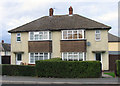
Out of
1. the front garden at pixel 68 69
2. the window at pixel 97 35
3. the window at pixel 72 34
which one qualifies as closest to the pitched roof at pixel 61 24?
the window at pixel 72 34

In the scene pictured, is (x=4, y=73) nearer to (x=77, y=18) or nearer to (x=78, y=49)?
(x=78, y=49)

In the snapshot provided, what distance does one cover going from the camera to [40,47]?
776 inches

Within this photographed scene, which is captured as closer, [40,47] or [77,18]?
[40,47]

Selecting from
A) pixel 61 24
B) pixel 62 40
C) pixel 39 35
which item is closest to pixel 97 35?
pixel 62 40

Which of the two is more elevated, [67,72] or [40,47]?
[40,47]

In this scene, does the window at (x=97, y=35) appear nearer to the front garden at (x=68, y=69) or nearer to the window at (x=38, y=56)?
the window at (x=38, y=56)

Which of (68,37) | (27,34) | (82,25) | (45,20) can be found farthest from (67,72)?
(45,20)

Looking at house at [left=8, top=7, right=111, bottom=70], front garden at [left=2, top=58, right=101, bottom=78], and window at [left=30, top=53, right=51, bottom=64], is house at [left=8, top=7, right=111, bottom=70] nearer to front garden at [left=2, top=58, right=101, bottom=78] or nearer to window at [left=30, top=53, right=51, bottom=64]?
window at [left=30, top=53, right=51, bottom=64]

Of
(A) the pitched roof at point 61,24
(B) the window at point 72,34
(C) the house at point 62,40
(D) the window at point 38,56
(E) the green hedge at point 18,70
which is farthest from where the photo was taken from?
(D) the window at point 38,56

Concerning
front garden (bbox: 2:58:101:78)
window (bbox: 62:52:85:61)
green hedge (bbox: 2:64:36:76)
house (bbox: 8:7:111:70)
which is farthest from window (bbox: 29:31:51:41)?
front garden (bbox: 2:58:101:78)

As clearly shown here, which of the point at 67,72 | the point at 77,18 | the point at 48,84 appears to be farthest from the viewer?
the point at 77,18

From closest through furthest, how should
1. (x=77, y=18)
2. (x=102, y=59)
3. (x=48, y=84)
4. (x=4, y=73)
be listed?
(x=48, y=84)
(x=4, y=73)
(x=102, y=59)
(x=77, y=18)

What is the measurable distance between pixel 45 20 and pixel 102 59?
9959 mm

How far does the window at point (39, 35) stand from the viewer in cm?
1977
